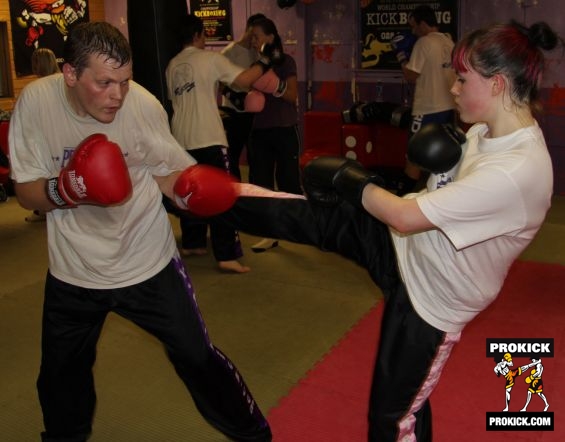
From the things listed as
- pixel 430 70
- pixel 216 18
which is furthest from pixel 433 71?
pixel 216 18

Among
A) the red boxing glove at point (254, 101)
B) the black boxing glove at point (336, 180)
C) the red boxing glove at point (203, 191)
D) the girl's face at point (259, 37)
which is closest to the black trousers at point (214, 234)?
the red boxing glove at point (254, 101)

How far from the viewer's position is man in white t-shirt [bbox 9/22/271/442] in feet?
5.00

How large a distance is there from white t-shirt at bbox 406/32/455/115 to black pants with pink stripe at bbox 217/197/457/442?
3009mm

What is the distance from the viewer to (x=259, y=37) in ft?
12.6

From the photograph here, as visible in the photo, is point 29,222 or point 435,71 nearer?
point 435,71

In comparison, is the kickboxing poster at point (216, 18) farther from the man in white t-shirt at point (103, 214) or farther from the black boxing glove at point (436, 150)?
the black boxing glove at point (436, 150)

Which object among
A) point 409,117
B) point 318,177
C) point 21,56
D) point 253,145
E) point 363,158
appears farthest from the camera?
point 21,56

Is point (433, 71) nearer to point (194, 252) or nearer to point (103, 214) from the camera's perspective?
point (194, 252)

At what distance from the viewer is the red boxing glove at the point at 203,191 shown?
1753mm

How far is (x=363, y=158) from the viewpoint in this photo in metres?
5.75

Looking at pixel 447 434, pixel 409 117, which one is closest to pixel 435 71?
pixel 409 117

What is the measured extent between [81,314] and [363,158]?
4.34 m

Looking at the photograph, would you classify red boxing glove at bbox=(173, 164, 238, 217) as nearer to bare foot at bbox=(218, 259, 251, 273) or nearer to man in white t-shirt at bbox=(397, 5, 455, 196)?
bare foot at bbox=(218, 259, 251, 273)

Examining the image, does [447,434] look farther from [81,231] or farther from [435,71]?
[435,71]
